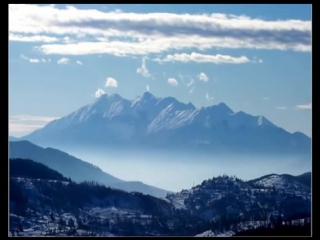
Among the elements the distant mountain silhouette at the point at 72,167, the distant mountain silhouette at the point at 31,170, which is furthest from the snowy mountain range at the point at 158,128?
the distant mountain silhouette at the point at 31,170

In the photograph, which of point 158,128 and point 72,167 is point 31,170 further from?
point 158,128

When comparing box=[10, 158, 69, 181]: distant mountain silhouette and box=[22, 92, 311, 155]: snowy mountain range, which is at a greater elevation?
box=[22, 92, 311, 155]: snowy mountain range

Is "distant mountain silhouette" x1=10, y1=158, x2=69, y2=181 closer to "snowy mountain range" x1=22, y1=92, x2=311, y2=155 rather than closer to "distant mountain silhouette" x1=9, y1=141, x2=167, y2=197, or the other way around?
"distant mountain silhouette" x1=9, y1=141, x2=167, y2=197

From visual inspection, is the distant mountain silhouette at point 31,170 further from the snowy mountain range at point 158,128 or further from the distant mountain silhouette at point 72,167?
the snowy mountain range at point 158,128

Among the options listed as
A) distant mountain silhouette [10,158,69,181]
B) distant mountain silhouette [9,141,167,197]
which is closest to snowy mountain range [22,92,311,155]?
distant mountain silhouette [9,141,167,197]

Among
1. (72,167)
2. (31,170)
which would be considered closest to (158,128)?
(72,167)
